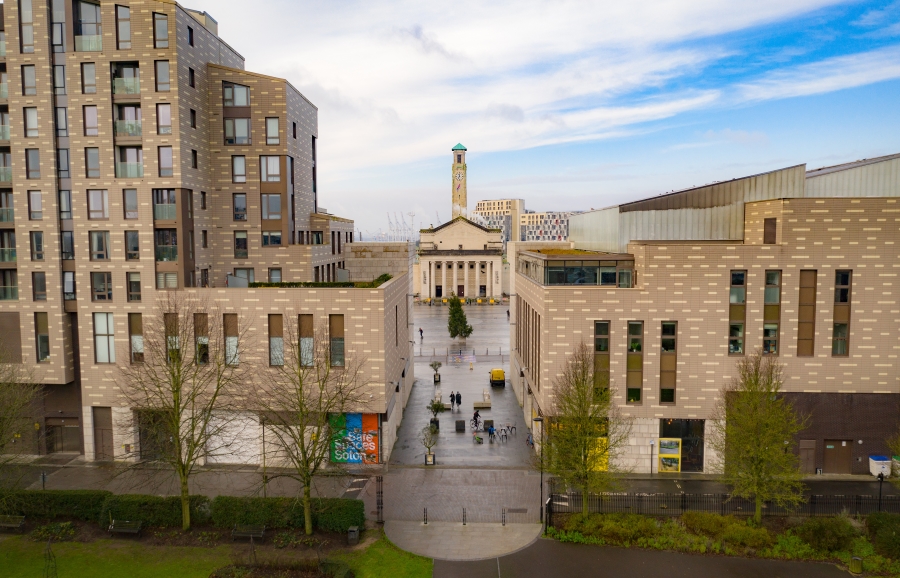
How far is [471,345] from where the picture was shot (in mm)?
79250

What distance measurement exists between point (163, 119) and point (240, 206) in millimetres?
7080

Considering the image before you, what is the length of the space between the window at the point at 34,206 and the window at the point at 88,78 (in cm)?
684

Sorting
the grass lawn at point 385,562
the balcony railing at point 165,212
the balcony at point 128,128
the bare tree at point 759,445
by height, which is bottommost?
the grass lawn at point 385,562

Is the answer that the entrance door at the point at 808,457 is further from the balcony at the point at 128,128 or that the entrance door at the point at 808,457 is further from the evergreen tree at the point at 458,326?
the evergreen tree at the point at 458,326

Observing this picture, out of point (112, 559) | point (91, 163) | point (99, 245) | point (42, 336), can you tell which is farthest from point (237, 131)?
point (112, 559)

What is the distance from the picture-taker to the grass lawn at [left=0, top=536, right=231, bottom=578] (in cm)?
2459

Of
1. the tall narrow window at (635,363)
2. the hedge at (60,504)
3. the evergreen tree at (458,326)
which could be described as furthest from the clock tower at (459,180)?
the hedge at (60,504)

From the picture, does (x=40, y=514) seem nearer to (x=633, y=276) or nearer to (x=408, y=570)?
(x=408, y=570)

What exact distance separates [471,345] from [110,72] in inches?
2070

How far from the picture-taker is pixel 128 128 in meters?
36.3

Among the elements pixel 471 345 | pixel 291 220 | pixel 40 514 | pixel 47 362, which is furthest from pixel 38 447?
pixel 471 345

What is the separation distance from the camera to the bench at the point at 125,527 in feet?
89.9

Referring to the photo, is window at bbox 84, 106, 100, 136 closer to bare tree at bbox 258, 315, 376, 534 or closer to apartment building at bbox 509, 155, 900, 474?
bare tree at bbox 258, 315, 376, 534

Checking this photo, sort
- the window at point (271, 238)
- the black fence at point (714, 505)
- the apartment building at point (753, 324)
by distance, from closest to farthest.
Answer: the black fence at point (714, 505) < the apartment building at point (753, 324) < the window at point (271, 238)
